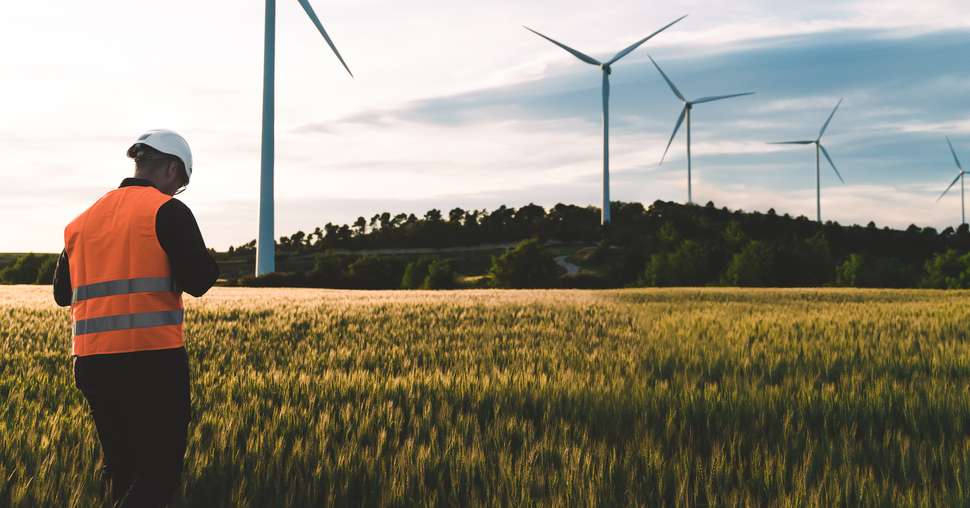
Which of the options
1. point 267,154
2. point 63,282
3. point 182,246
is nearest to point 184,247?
point 182,246

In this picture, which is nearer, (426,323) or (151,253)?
(151,253)

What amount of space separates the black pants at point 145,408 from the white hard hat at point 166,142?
50.0 inches

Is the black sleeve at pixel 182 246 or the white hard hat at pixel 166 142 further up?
the white hard hat at pixel 166 142

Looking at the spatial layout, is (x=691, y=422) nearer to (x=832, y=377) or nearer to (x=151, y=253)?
(x=832, y=377)

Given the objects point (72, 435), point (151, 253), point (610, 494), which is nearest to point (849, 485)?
point (610, 494)

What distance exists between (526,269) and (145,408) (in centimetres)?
7762

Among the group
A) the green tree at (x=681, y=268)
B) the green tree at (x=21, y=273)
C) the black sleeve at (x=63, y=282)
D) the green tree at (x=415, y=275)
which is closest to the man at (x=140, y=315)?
the black sleeve at (x=63, y=282)

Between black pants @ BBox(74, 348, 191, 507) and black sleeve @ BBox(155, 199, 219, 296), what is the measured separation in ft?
1.56

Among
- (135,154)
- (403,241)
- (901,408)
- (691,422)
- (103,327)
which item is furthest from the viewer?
(403,241)

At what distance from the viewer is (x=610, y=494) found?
4.38 m

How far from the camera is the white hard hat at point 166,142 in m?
4.38

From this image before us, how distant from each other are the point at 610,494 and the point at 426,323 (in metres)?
13.2

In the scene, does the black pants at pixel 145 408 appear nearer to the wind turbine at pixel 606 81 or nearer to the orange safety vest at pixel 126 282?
the orange safety vest at pixel 126 282

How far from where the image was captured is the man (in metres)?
4.18
